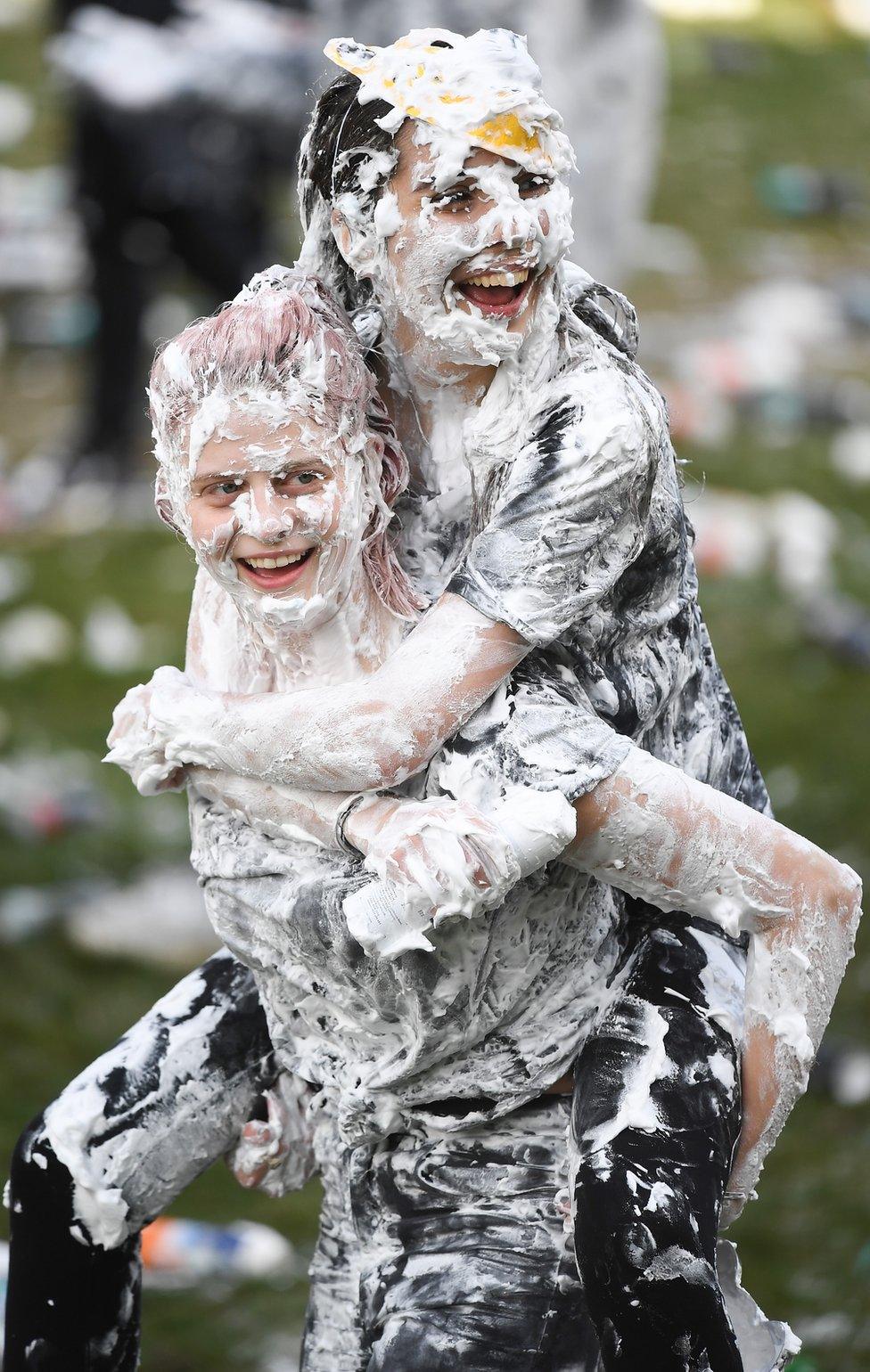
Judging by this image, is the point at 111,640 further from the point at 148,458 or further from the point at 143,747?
the point at 143,747

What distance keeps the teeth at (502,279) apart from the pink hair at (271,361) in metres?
0.18

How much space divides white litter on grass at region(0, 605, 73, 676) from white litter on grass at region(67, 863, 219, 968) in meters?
1.67

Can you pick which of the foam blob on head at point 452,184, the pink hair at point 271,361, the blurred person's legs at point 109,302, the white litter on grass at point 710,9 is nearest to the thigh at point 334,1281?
the pink hair at point 271,361

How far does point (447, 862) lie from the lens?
7.95ft

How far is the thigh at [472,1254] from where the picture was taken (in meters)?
2.69

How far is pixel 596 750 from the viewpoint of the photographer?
100 inches

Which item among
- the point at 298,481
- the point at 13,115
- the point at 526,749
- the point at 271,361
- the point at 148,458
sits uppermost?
the point at 271,361

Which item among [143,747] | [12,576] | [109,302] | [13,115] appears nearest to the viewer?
[143,747]

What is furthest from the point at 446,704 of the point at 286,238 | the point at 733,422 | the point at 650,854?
the point at 286,238

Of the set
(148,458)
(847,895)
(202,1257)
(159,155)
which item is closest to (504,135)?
(847,895)

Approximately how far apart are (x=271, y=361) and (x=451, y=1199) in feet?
3.74

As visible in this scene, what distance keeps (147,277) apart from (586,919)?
664 cm

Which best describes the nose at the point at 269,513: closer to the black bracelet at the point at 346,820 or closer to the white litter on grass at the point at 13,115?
the black bracelet at the point at 346,820

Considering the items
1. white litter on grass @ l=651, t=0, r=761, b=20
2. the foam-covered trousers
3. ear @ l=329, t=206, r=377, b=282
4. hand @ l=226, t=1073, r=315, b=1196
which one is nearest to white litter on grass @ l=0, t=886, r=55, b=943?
the foam-covered trousers
